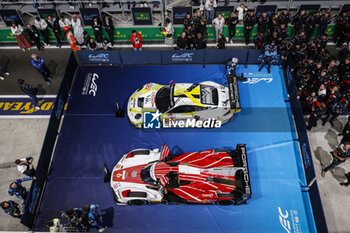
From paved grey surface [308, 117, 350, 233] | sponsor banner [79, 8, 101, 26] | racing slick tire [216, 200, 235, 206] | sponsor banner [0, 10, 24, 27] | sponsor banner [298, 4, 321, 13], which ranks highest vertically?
sponsor banner [0, 10, 24, 27]

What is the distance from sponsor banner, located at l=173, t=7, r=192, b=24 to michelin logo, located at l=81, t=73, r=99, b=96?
5.45 meters

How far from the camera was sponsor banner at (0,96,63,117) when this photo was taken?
39.6 feet

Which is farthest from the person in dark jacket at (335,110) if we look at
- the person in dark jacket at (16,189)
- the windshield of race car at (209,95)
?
the person in dark jacket at (16,189)

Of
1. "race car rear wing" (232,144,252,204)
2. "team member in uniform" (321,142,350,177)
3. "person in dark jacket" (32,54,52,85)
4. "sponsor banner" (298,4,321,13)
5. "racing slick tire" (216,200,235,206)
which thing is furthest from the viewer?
"sponsor banner" (298,4,321,13)

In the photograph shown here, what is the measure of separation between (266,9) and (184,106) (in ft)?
27.6

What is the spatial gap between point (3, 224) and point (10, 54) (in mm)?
9475

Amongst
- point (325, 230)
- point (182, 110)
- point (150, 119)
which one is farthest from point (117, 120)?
point (325, 230)

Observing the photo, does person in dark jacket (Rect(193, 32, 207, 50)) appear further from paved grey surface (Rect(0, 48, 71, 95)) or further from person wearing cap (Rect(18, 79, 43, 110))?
person wearing cap (Rect(18, 79, 43, 110))

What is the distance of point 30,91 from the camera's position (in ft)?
36.3

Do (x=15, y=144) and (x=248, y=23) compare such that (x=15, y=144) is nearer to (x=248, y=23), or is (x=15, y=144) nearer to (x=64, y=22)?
(x=64, y=22)

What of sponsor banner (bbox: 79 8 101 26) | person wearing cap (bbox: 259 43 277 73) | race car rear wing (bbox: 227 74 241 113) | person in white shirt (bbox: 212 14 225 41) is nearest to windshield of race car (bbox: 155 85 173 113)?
race car rear wing (bbox: 227 74 241 113)

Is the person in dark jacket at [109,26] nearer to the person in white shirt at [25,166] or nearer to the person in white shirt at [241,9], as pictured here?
the person in white shirt at [241,9]

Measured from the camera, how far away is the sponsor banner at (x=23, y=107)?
1208 cm

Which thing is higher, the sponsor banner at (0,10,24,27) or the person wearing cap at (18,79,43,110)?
the sponsor banner at (0,10,24,27)
